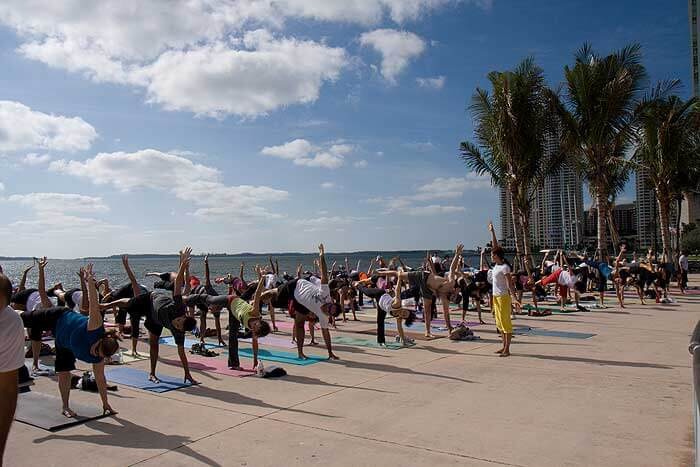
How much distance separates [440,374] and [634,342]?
501cm

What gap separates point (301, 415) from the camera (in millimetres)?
6078

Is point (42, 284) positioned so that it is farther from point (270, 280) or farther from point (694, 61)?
point (694, 61)

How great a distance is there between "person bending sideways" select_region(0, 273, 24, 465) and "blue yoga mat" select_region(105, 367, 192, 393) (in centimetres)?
341

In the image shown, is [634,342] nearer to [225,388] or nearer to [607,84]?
[225,388]

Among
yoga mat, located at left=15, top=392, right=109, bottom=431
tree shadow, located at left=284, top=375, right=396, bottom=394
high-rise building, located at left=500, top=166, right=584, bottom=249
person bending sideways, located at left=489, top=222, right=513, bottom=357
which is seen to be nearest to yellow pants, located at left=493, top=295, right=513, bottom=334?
person bending sideways, located at left=489, top=222, right=513, bottom=357

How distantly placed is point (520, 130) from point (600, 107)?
10.9 feet

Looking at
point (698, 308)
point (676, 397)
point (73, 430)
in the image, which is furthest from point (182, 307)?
point (698, 308)

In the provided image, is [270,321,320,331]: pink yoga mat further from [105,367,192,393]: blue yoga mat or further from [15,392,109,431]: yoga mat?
[15,392,109,431]: yoga mat

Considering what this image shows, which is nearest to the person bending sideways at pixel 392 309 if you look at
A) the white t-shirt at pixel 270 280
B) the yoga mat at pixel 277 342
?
the yoga mat at pixel 277 342

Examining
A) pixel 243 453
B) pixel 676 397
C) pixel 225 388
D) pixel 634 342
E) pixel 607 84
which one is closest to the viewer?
pixel 243 453

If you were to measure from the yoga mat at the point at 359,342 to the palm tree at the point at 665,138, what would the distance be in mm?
17982

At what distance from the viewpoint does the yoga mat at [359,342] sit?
10867mm

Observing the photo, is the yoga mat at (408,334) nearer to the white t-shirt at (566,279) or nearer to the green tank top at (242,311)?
the green tank top at (242,311)

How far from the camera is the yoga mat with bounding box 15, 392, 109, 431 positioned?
19.1ft
